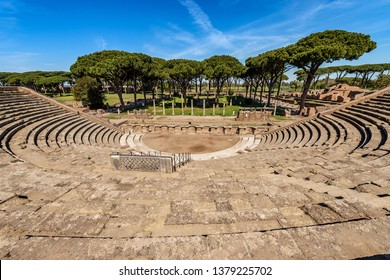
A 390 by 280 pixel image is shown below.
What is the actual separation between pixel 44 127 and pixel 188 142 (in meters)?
14.9

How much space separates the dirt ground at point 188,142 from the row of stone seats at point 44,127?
15.5ft

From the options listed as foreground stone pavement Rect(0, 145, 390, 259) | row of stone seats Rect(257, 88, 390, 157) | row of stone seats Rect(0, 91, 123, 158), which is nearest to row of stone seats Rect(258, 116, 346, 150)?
row of stone seats Rect(257, 88, 390, 157)

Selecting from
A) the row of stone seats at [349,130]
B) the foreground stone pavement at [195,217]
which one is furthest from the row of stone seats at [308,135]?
the foreground stone pavement at [195,217]

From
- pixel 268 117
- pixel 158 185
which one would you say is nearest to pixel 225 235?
pixel 158 185

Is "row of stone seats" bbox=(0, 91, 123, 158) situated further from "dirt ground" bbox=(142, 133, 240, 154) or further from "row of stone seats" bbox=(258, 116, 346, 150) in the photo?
"row of stone seats" bbox=(258, 116, 346, 150)

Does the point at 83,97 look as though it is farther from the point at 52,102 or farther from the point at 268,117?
the point at 268,117

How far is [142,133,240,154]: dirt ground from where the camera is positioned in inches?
789

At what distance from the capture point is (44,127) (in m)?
17.0

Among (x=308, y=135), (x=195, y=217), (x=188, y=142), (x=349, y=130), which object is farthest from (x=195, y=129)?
(x=195, y=217)

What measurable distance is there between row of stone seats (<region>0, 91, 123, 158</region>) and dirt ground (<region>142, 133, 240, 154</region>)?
4735 millimetres

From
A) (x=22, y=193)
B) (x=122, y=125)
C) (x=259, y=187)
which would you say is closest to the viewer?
(x=22, y=193)

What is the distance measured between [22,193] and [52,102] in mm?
24608

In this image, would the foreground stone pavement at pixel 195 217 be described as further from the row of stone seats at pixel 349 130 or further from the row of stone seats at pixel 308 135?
the row of stone seats at pixel 308 135
